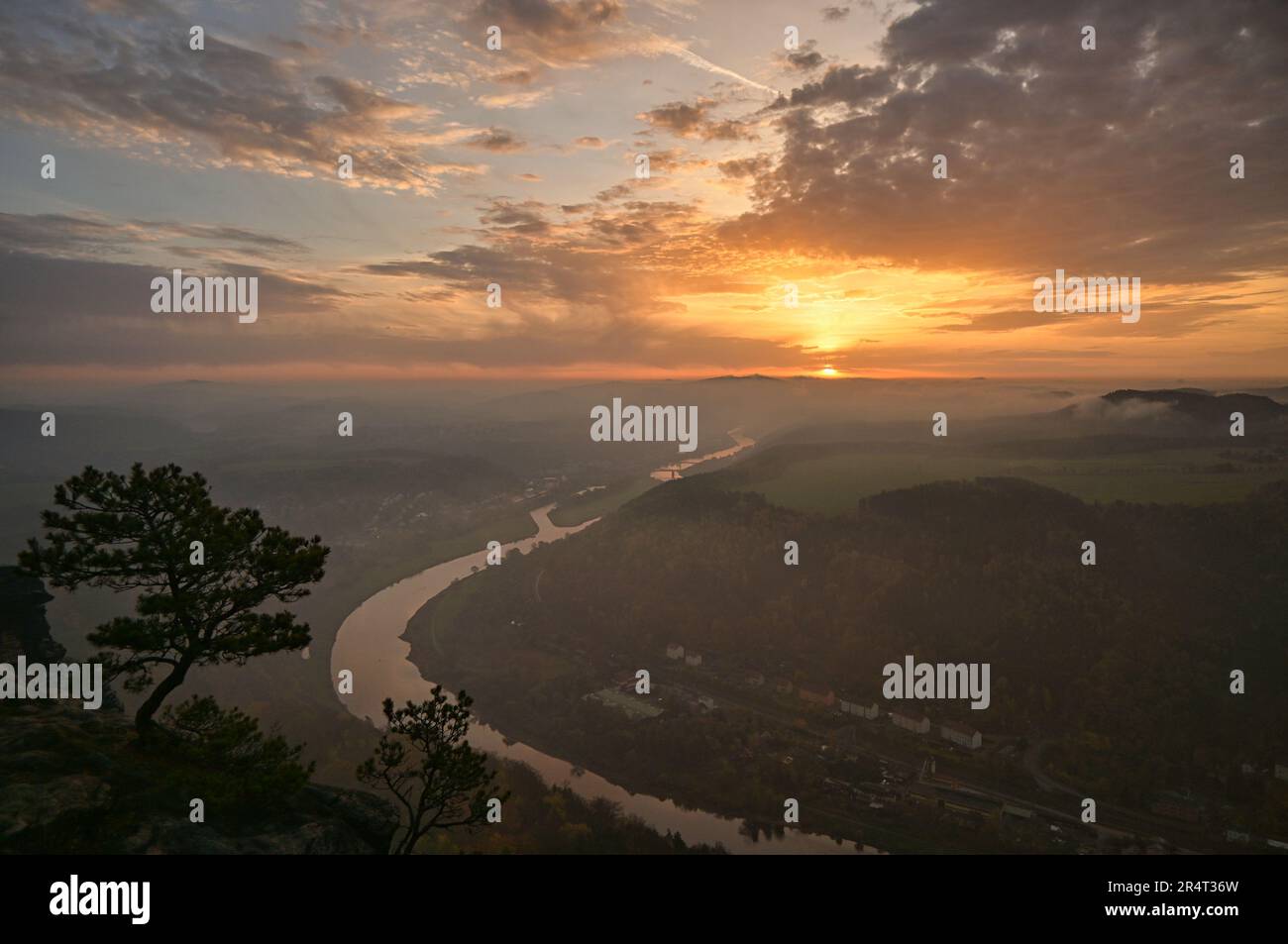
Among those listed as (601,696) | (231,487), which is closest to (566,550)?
Result: (601,696)

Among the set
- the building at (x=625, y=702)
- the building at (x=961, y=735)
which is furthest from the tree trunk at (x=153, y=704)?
the building at (x=961, y=735)

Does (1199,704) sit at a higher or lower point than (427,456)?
lower

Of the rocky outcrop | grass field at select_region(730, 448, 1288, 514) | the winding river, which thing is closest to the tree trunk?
the rocky outcrop

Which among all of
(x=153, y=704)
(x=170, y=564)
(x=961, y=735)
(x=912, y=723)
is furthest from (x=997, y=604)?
(x=170, y=564)

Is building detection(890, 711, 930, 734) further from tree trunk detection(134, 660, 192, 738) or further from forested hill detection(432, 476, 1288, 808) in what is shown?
tree trunk detection(134, 660, 192, 738)

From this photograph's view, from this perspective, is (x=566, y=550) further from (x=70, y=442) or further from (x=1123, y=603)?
(x=70, y=442)
